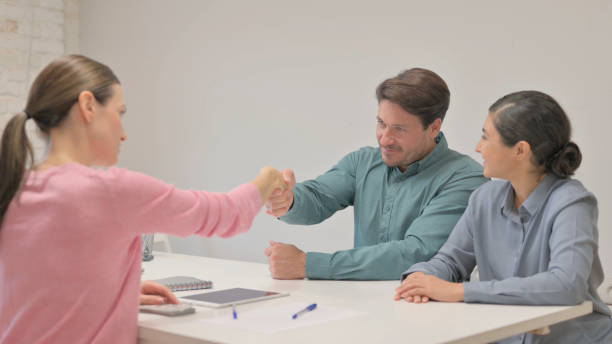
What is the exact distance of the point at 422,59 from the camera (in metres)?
3.32

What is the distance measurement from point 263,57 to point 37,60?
163 cm

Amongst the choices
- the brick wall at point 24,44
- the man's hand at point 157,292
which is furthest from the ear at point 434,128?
the brick wall at point 24,44

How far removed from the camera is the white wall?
9.34 feet

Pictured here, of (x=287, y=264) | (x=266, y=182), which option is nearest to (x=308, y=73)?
(x=287, y=264)

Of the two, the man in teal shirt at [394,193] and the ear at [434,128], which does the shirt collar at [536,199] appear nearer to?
the man in teal shirt at [394,193]

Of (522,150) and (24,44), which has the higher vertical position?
(24,44)

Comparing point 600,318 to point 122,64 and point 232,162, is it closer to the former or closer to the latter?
point 232,162

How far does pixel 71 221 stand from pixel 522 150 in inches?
45.4

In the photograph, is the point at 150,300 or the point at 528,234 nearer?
the point at 150,300

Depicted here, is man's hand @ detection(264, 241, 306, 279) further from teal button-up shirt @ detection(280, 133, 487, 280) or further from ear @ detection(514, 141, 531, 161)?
ear @ detection(514, 141, 531, 161)

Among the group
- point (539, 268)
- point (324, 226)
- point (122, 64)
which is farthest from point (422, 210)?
point (122, 64)

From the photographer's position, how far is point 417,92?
2.36 metres

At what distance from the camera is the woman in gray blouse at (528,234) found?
1680mm

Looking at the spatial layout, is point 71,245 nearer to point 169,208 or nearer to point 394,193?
point 169,208
